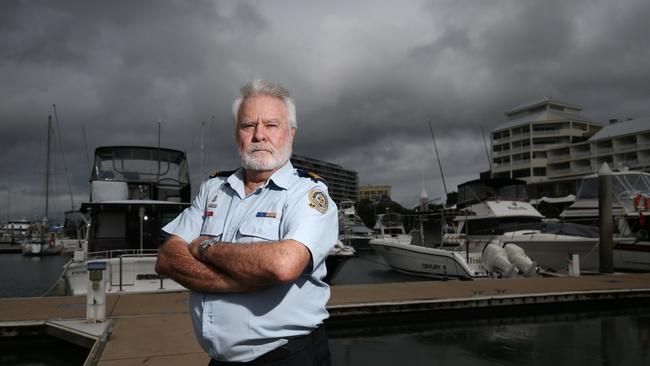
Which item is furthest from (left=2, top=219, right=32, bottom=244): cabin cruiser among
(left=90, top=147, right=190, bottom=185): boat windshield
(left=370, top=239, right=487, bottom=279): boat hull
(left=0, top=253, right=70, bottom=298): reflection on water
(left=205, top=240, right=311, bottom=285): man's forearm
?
(left=205, top=240, right=311, bottom=285): man's forearm

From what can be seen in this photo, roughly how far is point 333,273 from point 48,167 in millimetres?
47728

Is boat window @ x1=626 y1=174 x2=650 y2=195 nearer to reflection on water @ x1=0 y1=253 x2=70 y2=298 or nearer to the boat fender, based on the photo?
the boat fender

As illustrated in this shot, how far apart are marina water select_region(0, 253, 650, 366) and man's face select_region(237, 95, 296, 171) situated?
5.04m

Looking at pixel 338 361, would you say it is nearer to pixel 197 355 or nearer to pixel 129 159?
pixel 197 355

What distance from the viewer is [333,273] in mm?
17688

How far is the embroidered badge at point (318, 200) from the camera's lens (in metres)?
1.96

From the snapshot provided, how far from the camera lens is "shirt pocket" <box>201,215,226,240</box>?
6.84ft

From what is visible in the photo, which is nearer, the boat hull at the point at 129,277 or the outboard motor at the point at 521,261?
the boat hull at the point at 129,277

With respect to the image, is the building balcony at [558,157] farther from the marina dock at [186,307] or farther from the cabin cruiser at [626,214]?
the marina dock at [186,307]

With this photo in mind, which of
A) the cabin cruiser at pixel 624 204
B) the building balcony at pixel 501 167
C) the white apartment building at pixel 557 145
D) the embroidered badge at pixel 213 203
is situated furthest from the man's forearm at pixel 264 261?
the building balcony at pixel 501 167

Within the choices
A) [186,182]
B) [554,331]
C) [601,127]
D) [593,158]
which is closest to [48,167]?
[186,182]

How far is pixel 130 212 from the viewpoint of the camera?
13.4 m

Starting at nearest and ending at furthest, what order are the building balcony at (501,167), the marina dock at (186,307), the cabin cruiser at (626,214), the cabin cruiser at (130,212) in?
the marina dock at (186,307)
the cabin cruiser at (130,212)
the cabin cruiser at (626,214)
the building balcony at (501,167)

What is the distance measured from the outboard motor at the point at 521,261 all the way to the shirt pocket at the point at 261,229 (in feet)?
49.3
